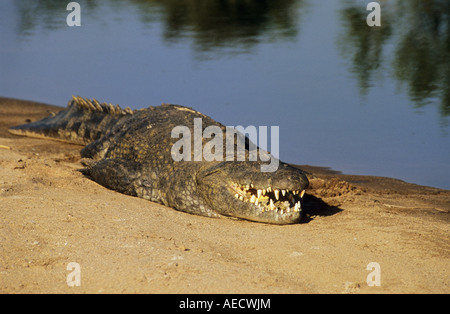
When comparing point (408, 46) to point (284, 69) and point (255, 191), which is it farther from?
point (255, 191)

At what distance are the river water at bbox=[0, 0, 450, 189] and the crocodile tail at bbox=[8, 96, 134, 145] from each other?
86.7 inches

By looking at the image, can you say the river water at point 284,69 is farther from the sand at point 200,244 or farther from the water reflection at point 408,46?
the sand at point 200,244

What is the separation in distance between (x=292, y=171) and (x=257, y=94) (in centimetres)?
656

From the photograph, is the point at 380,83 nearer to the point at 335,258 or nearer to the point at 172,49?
the point at 172,49

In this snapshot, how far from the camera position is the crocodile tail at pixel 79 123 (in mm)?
8242

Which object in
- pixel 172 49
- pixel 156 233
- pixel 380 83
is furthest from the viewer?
pixel 172 49

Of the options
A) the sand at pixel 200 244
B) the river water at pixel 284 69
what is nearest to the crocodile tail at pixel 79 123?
the sand at pixel 200 244

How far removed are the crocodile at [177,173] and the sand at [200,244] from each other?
17cm

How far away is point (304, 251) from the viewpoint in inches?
192

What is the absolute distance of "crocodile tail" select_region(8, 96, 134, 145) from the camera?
27.0 feet

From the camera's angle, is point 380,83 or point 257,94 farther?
Answer: point 380,83

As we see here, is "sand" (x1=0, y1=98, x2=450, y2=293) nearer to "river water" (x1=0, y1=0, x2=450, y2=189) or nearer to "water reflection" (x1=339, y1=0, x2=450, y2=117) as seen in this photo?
"river water" (x1=0, y1=0, x2=450, y2=189)

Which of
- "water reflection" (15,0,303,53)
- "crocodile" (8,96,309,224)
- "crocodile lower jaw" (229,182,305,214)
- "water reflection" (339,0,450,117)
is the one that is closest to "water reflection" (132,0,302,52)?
"water reflection" (15,0,303,53)

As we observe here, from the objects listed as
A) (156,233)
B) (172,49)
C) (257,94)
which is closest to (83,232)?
(156,233)
